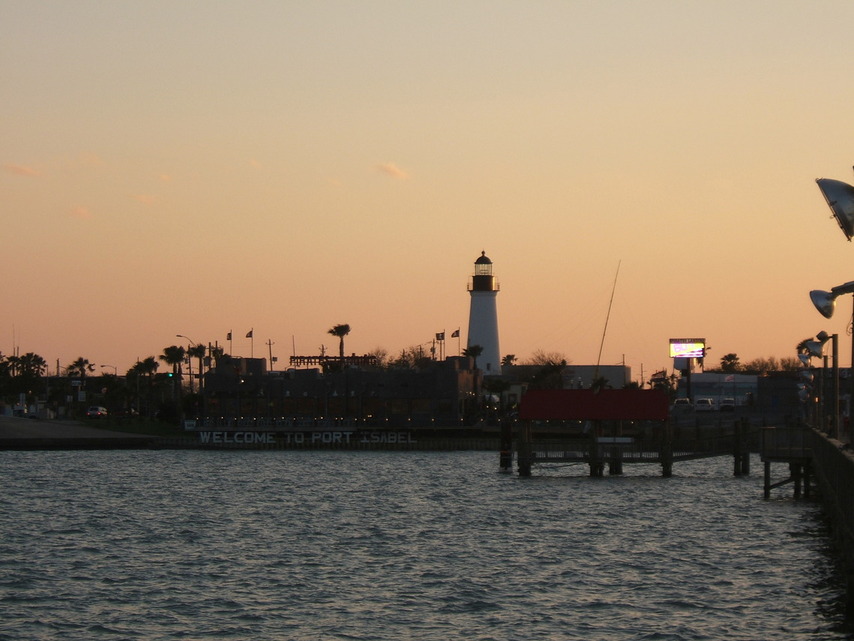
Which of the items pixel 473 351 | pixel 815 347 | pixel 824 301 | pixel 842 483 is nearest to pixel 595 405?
pixel 815 347

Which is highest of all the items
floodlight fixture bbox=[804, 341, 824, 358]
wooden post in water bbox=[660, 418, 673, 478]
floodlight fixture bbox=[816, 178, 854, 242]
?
floodlight fixture bbox=[816, 178, 854, 242]

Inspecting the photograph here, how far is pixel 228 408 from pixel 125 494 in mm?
73764

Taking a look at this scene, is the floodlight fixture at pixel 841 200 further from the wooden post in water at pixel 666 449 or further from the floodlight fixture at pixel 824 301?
the wooden post in water at pixel 666 449

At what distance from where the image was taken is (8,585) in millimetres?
36906

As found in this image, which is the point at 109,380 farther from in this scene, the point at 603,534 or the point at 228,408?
the point at 603,534

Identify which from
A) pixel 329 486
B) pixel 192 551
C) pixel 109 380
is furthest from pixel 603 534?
pixel 109 380

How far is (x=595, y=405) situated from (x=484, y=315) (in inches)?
3510

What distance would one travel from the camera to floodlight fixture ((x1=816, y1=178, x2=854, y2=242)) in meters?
21.6

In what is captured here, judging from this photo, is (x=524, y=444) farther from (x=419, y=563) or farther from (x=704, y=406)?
(x=704, y=406)

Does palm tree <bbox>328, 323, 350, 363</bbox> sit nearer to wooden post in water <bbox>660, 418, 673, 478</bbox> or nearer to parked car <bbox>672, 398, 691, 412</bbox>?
parked car <bbox>672, 398, 691, 412</bbox>

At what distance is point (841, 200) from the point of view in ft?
70.7

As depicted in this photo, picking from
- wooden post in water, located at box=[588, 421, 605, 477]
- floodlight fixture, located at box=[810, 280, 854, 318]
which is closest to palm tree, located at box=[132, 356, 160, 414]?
wooden post in water, located at box=[588, 421, 605, 477]

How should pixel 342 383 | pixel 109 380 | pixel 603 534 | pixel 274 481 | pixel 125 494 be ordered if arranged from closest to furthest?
pixel 603 534 < pixel 125 494 < pixel 274 481 < pixel 342 383 < pixel 109 380

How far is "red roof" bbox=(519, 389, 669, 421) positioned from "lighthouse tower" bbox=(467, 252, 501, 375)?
87189mm
